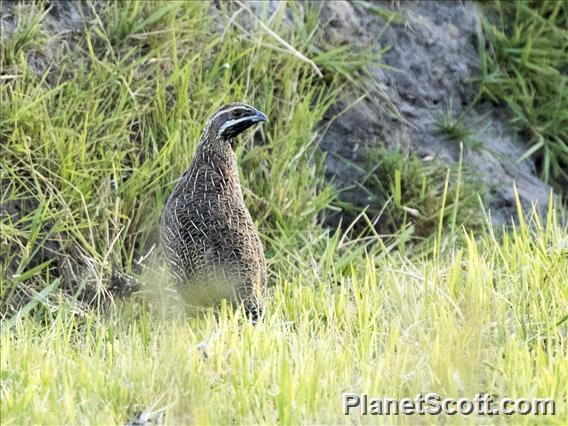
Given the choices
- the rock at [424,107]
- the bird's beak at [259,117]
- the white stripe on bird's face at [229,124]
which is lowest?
the rock at [424,107]

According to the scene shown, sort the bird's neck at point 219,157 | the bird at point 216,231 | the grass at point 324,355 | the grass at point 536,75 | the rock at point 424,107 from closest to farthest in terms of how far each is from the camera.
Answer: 1. the grass at point 324,355
2. the bird at point 216,231
3. the bird's neck at point 219,157
4. the rock at point 424,107
5. the grass at point 536,75

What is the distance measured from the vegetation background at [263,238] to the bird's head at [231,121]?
0.60m

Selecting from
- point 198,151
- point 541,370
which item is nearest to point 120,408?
point 541,370

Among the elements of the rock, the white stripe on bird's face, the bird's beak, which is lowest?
the rock

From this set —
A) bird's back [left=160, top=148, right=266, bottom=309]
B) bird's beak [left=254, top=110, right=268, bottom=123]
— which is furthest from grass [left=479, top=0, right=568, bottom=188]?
bird's back [left=160, top=148, right=266, bottom=309]

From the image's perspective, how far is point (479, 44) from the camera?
26.1 feet

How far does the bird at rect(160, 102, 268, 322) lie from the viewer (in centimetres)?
541

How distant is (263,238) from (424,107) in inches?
67.0

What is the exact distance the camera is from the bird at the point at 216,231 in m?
5.41

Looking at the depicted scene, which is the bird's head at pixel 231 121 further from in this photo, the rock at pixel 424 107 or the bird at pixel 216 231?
the rock at pixel 424 107

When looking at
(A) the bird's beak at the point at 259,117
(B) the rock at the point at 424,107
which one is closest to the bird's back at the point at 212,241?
(A) the bird's beak at the point at 259,117

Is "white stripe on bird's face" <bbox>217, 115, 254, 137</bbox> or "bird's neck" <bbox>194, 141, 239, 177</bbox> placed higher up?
"white stripe on bird's face" <bbox>217, 115, 254, 137</bbox>

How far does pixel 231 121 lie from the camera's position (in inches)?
241

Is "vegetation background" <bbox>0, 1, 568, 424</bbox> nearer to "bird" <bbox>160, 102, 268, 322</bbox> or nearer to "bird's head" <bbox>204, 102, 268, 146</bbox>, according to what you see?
"bird" <bbox>160, 102, 268, 322</bbox>
